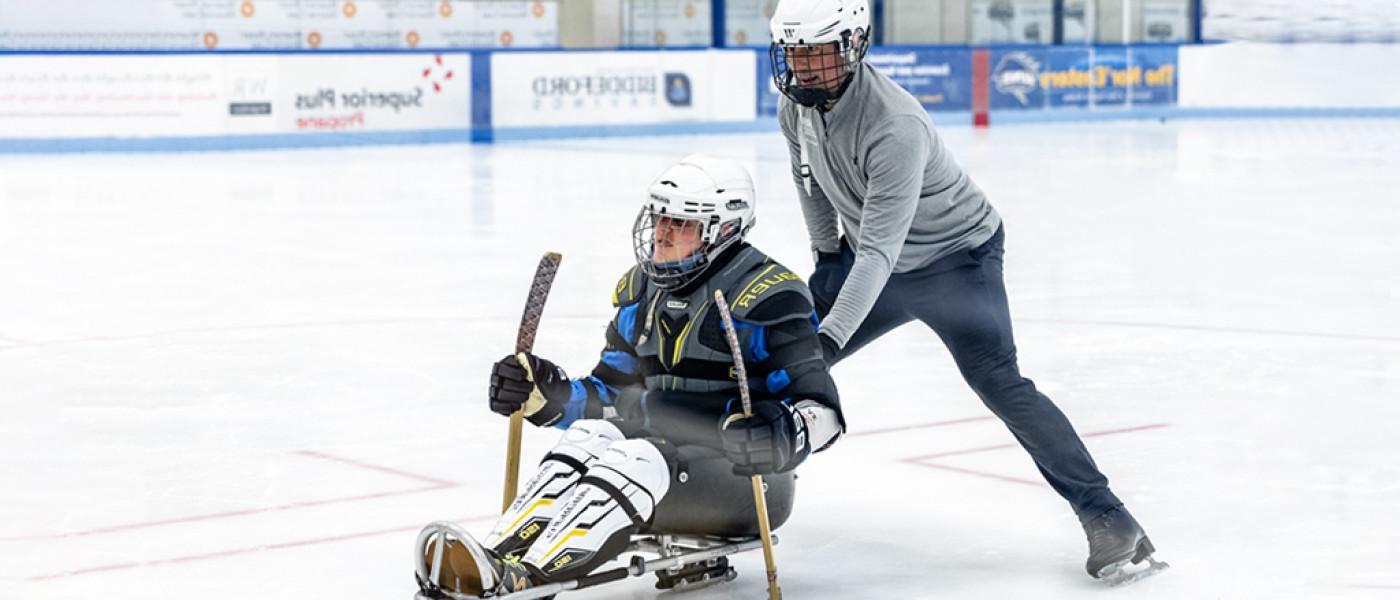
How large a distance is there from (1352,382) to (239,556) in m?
4.08

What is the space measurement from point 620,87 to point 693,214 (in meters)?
19.5

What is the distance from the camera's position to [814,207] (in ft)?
16.0

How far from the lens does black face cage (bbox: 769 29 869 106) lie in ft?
14.4

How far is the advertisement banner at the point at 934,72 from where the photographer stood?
1035 inches

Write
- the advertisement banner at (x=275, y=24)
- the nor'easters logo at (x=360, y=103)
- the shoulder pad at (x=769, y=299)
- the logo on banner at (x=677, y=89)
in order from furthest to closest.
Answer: the logo on banner at (x=677, y=89) → the advertisement banner at (x=275, y=24) → the nor'easters logo at (x=360, y=103) → the shoulder pad at (x=769, y=299)

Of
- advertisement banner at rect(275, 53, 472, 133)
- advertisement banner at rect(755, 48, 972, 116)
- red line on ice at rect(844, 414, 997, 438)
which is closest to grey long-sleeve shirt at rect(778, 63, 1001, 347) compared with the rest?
red line on ice at rect(844, 414, 997, 438)

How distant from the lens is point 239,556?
465 cm

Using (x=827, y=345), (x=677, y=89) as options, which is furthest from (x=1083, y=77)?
(x=827, y=345)

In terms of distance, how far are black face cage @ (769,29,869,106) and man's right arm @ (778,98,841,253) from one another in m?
0.31

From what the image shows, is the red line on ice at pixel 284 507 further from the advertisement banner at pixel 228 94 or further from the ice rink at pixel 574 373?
the advertisement banner at pixel 228 94

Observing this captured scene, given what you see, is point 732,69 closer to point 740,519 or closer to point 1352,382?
point 1352,382

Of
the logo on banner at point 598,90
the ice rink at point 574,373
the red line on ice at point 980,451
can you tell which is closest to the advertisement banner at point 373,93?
the logo on banner at point 598,90

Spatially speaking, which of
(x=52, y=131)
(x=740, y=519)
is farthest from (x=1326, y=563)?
(x=52, y=131)

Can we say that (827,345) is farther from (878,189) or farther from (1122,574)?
(1122,574)
